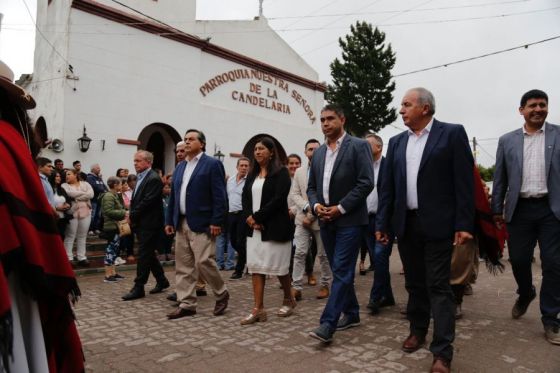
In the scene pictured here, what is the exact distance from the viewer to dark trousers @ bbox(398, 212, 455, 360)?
3057mm

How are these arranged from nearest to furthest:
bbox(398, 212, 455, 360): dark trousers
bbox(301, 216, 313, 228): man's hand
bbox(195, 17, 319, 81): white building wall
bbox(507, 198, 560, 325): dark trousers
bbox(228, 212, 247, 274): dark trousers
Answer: bbox(398, 212, 455, 360): dark trousers
bbox(507, 198, 560, 325): dark trousers
bbox(301, 216, 313, 228): man's hand
bbox(228, 212, 247, 274): dark trousers
bbox(195, 17, 319, 81): white building wall

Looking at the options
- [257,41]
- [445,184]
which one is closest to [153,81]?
[257,41]

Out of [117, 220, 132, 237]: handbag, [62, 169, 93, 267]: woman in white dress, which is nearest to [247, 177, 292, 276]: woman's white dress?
[117, 220, 132, 237]: handbag

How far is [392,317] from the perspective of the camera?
4.64 metres

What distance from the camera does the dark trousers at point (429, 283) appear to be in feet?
10.0

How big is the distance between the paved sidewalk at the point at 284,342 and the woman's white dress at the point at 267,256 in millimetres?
551

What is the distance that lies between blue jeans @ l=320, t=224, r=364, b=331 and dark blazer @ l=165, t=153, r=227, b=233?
4.67 feet

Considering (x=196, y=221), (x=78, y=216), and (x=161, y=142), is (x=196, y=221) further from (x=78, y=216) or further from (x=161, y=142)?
(x=161, y=142)

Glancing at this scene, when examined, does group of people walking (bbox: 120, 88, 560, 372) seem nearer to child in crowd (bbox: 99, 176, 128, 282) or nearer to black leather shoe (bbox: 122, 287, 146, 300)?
black leather shoe (bbox: 122, 287, 146, 300)

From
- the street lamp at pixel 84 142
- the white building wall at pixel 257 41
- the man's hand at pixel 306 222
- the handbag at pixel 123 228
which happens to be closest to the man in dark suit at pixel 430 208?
the man's hand at pixel 306 222

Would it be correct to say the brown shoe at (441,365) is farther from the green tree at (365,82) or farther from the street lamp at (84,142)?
the green tree at (365,82)

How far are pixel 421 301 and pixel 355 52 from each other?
2851cm

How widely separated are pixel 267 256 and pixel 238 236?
10.3 ft

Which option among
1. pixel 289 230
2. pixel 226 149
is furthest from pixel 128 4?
pixel 289 230
